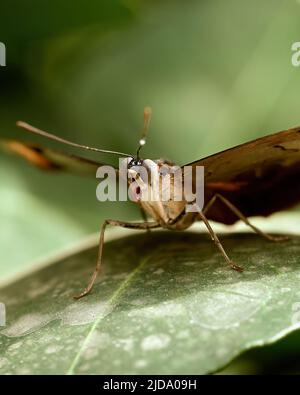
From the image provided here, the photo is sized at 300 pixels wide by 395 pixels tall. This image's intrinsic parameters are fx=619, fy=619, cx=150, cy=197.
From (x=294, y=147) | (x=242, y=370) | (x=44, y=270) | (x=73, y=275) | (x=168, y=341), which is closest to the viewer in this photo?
(x=168, y=341)

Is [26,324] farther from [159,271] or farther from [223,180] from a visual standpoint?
[223,180]

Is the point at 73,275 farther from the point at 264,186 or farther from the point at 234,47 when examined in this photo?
the point at 234,47

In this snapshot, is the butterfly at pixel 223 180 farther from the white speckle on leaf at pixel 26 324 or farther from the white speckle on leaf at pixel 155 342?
the white speckle on leaf at pixel 155 342

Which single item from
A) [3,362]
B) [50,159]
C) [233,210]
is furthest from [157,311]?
[50,159]

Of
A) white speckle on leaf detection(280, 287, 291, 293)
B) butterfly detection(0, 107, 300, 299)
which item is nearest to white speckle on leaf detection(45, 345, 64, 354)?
butterfly detection(0, 107, 300, 299)

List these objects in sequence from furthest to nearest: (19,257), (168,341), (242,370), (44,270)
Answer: (19,257), (44,270), (242,370), (168,341)

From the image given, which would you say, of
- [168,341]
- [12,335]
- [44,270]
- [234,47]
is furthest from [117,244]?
[234,47]

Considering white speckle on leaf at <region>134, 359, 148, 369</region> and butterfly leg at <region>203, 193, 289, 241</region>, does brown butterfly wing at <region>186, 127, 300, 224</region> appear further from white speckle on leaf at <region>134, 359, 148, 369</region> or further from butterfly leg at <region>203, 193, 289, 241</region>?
white speckle on leaf at <region>134, 359, 148, 369</region>
